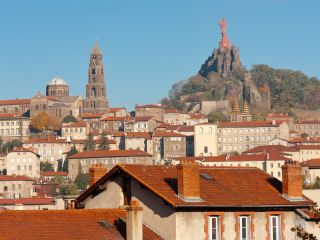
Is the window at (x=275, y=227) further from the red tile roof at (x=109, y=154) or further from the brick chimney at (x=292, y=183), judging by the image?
the red tile roof at (x=109, y=154)

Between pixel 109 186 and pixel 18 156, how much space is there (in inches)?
6629

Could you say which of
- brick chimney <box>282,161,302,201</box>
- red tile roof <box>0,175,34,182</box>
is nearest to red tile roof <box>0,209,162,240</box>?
brick chimney <box>282,161,302,201</box>

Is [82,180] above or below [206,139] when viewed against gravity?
below

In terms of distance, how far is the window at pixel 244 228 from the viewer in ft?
75.7

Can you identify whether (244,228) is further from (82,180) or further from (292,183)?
(82,180)

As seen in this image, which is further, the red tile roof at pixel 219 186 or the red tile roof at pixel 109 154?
the red tile roof at pixel 109 154

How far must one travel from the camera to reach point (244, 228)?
2320cm

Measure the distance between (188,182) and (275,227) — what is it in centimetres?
217

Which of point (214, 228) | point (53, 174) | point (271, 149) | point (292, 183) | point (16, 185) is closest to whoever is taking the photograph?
point (214, 228)

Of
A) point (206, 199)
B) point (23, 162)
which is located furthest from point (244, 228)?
point (23, 162)

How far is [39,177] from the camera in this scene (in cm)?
18550

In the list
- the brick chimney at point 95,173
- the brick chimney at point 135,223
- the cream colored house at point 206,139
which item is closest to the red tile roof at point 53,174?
the cream colored house at point 206,139

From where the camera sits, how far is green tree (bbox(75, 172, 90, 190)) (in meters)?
169

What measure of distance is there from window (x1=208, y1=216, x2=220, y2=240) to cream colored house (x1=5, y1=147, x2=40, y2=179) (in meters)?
166
